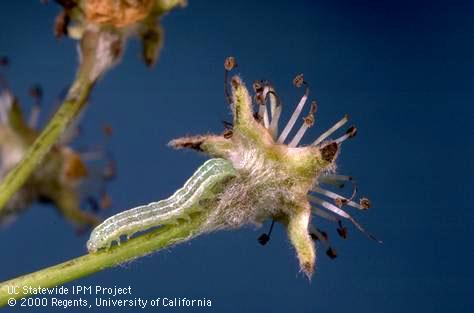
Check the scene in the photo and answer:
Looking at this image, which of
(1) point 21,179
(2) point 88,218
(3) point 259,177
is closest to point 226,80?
(3) point 259,177

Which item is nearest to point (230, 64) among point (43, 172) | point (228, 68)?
point (228, 68)

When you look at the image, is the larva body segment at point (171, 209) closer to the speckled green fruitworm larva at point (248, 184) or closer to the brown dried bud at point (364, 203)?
the speckled green fruitworm larva at point (248, 184)

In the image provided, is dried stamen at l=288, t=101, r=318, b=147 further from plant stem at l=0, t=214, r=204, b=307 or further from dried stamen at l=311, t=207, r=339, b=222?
plant stem at l=0, t=214, r=204, b=307

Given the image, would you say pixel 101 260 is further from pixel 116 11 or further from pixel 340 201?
pixel 116 11

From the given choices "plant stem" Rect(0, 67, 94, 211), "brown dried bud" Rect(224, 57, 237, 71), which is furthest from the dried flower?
"brown dried bud" Rect(224, 57, 237, 71)

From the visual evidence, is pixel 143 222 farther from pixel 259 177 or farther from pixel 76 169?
pixel 76 169

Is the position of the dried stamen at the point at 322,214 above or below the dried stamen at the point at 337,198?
below

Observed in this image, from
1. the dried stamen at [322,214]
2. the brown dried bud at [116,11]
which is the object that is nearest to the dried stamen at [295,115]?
the dried stamen at [322,214]
